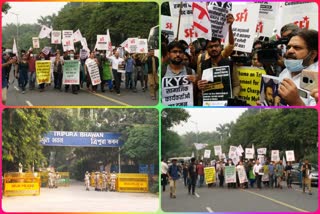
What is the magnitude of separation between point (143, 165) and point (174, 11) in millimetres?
2055

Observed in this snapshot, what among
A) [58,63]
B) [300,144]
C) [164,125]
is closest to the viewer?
[164,125]

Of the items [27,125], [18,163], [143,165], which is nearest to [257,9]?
[143,165]

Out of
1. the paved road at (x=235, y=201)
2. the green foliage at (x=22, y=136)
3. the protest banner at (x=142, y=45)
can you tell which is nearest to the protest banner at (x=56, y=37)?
the protest banner at (x=142, y=45)

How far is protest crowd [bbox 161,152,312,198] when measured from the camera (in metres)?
6.47

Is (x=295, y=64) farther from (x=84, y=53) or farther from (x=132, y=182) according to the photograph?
(x=84, y=53)

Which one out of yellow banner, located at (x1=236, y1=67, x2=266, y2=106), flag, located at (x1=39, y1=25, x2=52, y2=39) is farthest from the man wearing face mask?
flag, located at (x1=39, y1=25, x2=52, y2=39)

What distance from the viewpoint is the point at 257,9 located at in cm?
628

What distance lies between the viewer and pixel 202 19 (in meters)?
6.23

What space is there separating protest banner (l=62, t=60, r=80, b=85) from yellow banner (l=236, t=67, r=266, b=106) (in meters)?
2.60

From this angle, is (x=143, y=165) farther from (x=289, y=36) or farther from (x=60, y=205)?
(x=289, y=36)

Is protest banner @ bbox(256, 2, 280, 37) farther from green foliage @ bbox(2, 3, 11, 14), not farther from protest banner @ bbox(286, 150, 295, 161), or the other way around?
green foliage @ bbox(2, 3, 11, 14)

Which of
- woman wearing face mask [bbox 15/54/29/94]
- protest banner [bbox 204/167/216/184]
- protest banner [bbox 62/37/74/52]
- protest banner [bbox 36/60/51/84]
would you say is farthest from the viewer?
protest banner [bbox 62/37/74/52]

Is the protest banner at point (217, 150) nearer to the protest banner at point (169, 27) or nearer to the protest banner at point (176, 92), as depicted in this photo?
the protest banner at point (176, 92)

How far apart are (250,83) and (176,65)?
3.32ft
